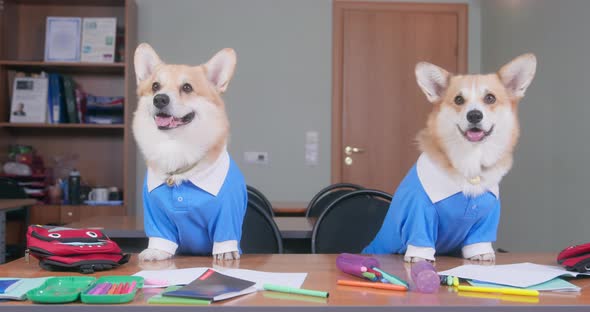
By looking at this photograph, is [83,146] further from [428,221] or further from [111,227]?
[428,221]

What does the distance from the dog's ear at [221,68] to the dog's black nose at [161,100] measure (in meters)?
0.20

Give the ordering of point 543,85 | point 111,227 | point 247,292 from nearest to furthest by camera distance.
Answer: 1. point 247,292
2. point 111,227
3. point 543,85

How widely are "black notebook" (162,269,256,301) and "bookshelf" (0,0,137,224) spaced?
3.42m

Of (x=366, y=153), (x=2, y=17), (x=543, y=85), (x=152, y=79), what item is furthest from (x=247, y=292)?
(x=2, y=17)

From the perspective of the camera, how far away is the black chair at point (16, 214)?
12.8 ft

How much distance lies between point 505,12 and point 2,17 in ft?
13.2

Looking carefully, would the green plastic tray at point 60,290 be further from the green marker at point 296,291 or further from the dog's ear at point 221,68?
the dog's ear at point 221,68

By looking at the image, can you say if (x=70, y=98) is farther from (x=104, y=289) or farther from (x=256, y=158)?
(x=104, y=289)

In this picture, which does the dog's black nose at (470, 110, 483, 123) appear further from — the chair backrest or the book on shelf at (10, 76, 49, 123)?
the book on shelf at (10, 76, 49, 123)

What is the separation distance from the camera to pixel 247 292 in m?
1.04

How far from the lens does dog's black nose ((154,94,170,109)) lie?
1.55 meters

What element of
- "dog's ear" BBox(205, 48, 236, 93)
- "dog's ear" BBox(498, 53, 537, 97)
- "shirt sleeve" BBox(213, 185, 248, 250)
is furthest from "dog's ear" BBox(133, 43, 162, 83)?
"dog's ear" BBox(498, 53, 537, 97)

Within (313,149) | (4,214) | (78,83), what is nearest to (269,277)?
(4,214)

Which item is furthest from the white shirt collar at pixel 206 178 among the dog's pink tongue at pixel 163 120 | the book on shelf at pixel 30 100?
the book on shelf at pixel 30 100
